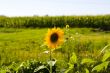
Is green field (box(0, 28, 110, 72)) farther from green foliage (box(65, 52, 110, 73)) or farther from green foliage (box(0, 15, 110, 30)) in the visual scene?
green foliage (box(0, 15, 110, 30))

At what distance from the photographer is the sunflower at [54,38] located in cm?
224

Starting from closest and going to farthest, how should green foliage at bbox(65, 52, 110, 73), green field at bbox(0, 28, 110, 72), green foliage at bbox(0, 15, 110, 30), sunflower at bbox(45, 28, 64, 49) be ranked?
green foliage at bbox(65, 52, 110, 73), sunflower at bbox(45, 28, 64, 49), green field at bbox(0, 28, 110, 72), green foliage at bbox(0, 15, 110, 30)

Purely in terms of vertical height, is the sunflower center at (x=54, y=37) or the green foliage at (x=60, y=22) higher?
the sunflower center at (x=54, y=37)

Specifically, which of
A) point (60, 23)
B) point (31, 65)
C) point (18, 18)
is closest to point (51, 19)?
point (60, 23)

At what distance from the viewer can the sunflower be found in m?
2.24

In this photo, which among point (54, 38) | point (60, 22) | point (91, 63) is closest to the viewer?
point (91, 63)

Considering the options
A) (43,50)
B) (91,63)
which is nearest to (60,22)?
(43,50)

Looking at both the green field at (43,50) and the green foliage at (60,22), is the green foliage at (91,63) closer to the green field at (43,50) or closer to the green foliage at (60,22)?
the green field at (43,50)

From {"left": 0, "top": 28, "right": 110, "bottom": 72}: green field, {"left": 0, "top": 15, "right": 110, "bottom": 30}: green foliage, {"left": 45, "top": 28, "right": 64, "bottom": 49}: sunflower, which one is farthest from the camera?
{"left": 0, "top": 15, "right": 110, "bottom": 30}: green foliage

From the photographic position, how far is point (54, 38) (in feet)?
7.66

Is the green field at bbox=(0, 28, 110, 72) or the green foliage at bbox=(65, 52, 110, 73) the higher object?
the green foliage at bbox=(65, 52, 110, 73)

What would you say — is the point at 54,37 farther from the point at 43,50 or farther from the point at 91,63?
the point at 43,50

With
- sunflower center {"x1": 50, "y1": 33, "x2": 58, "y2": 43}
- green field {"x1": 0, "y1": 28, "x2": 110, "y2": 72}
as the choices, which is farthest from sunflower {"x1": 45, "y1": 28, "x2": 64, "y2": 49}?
green field {"x1": 0, "y1": 28, "x2": 110, "y2": 72}

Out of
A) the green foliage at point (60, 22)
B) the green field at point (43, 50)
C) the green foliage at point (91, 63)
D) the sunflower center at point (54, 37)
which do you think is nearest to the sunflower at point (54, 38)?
the sunflower center at point (54, 37)
